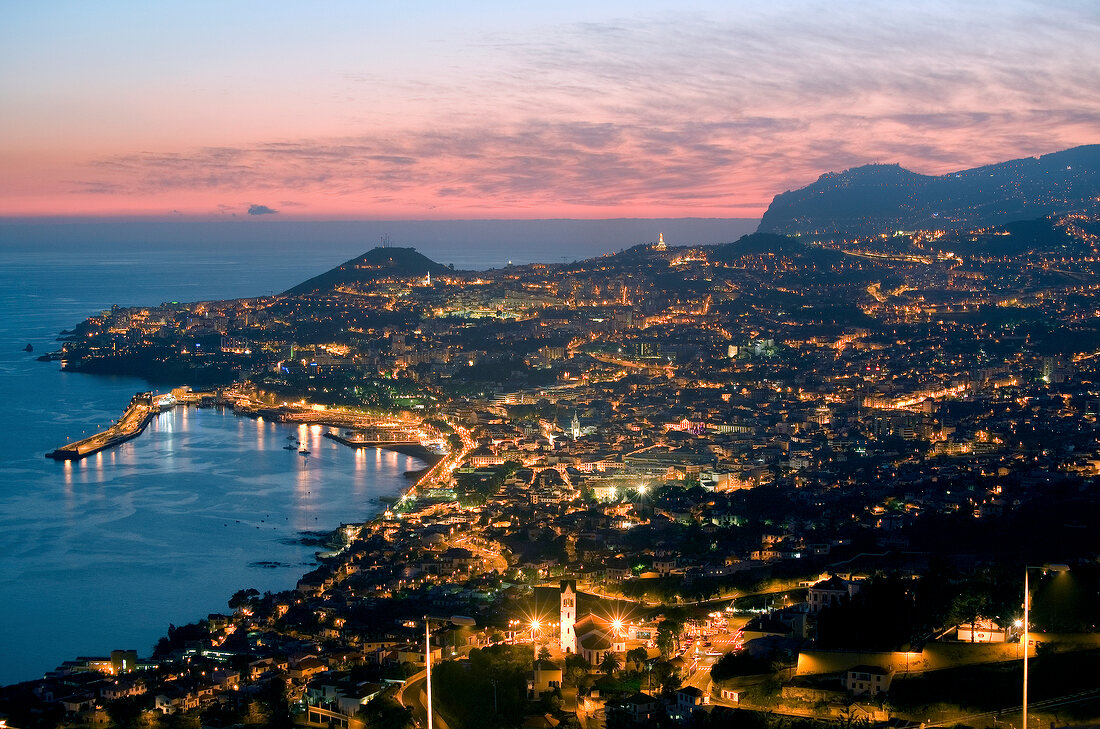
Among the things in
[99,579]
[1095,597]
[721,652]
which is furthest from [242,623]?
[1095,597]

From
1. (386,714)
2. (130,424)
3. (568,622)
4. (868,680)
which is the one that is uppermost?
(868,680)

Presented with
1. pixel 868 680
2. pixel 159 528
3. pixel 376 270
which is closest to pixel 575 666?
pixel 868 680

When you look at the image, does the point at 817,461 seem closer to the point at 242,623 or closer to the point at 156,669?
the point at 242,623

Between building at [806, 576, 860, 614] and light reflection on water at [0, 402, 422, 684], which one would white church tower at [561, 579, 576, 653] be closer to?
building at [806, 576, 860, 614]

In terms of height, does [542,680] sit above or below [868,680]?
below

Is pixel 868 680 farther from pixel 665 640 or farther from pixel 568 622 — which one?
pixel 568 622

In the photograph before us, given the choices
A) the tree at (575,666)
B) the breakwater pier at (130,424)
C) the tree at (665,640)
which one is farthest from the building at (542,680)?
the breakwater pier at (130,424)
